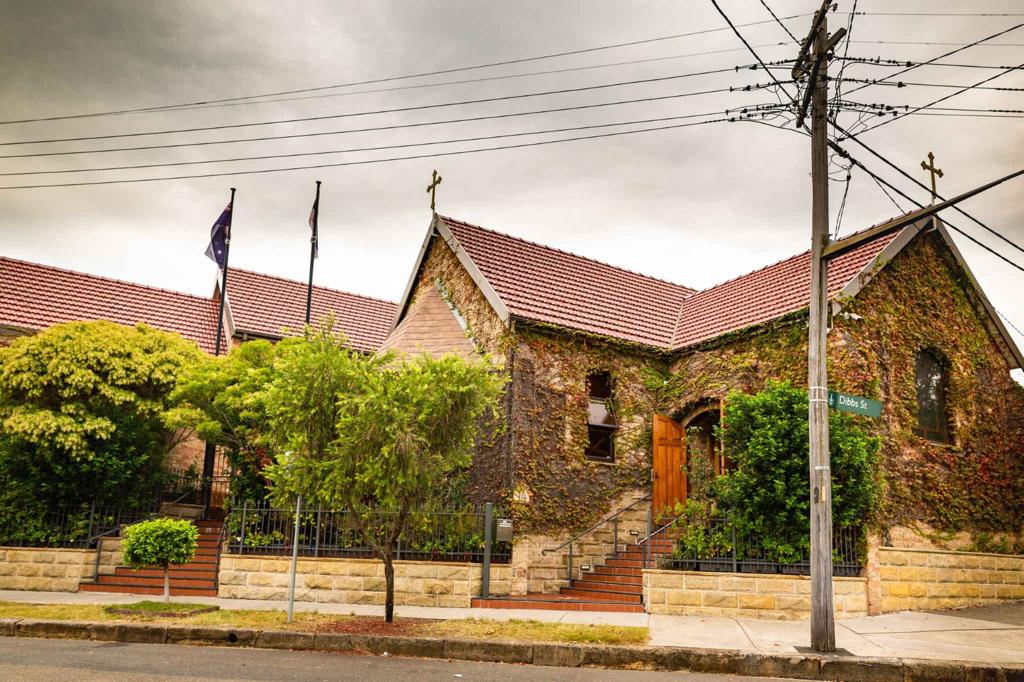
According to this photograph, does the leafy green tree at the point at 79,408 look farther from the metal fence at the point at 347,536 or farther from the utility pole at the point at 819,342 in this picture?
the utility pole at the point at 819,342

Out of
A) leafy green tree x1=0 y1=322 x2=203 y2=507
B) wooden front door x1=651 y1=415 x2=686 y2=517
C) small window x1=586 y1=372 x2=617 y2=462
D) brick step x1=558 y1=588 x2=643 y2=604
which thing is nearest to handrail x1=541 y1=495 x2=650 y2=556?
wooden front door x1=651 y1=415 x2=686 y2=517

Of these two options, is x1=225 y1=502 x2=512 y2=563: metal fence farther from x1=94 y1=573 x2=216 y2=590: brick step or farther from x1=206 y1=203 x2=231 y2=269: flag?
x1=206 y1=203 x2=231 y2=269: flag

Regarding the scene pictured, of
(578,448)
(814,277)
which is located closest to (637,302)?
(578,448)

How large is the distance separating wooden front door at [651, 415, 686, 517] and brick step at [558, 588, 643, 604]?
2425mm

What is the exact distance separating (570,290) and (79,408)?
1104 cm

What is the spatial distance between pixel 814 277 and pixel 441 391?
5.22 meters

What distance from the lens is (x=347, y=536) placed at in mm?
14188

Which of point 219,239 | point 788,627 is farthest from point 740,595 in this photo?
point 219,239

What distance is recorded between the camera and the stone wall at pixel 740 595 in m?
12.3

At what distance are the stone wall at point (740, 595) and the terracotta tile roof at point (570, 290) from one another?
6171 millimetres

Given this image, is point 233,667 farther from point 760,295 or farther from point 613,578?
point 760,295

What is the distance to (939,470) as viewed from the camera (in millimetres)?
15039

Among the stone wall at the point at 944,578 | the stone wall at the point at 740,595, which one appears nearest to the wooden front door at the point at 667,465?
the stone wall at the point at 740,595

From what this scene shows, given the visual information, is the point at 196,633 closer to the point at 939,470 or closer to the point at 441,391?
the point at 441,391
